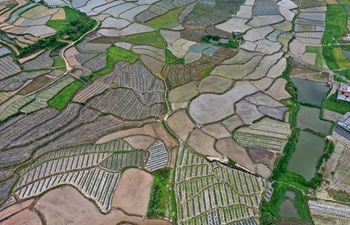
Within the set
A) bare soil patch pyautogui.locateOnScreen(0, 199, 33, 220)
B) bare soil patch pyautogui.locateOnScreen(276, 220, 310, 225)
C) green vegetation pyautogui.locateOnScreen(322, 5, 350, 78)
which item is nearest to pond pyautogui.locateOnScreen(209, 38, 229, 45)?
green vegetation pyautogui.locateOnScreen(322, 5, 350, 78)

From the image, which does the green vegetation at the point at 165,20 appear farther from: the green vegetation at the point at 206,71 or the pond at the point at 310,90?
the pond at the point at 310,90

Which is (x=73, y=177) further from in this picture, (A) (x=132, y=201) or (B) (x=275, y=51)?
(B) (x=275, y=51)

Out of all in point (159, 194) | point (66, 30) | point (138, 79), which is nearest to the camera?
point (159, 194)

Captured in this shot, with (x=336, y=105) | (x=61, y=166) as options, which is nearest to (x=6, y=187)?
(x=61, y=166)

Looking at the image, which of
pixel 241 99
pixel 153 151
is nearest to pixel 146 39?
pixel 241 99

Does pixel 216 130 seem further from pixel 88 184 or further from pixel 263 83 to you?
pixel 88 184

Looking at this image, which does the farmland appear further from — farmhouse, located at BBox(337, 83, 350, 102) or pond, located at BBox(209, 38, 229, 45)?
farmhouse, located at BBox(337, 83, 350, 102)
